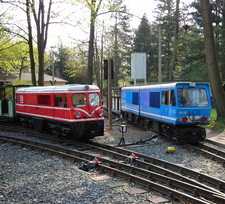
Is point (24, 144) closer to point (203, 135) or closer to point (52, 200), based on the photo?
point (52, 200)

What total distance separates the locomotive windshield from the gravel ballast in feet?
6.38

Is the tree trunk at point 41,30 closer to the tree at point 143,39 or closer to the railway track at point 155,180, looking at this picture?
the railway track at point 155,180

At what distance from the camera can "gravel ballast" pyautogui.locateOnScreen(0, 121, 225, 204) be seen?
20.1 ft

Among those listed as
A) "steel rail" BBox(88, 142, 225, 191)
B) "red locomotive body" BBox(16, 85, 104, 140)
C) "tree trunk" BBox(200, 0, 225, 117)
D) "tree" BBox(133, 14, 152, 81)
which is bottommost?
"steel rail" BBox(88, 142, 225, 191)

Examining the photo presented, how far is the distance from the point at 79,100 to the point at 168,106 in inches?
152

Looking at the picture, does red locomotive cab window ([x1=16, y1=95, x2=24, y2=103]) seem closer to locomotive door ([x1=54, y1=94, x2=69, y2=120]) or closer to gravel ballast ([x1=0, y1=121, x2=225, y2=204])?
locomotive door ([x1=54, y1=94, x2=69, y2=120])

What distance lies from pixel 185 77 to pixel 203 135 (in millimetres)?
33306

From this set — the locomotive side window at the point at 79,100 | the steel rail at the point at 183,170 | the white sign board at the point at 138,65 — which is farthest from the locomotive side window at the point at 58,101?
the white sign board at the point at 138,65

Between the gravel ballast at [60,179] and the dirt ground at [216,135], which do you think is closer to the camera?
the gravel ballast at [60,179]

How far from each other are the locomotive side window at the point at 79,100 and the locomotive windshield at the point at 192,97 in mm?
4064

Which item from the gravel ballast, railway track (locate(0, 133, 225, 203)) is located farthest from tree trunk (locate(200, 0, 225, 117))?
railway track (locate(0, 133, 225, 203))

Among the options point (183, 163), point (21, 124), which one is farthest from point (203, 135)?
point (21, 124)

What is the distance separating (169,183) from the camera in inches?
275

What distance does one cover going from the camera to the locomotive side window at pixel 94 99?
1247 cm
